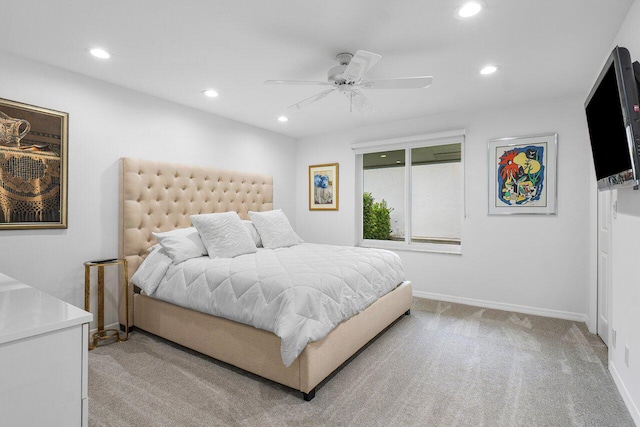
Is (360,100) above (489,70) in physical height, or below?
below

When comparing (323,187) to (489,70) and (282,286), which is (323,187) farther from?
(282,286)

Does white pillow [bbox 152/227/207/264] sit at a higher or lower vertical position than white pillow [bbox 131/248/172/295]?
higher

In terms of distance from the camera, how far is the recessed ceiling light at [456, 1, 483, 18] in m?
1.89

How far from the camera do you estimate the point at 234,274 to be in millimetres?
2479

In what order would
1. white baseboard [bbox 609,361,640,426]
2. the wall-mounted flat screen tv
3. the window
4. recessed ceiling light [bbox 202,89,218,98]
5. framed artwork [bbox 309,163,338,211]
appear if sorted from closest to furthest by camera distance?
the wall-mounted flat screen tv, white baseboard [bbox 609,361,640,426], recessed ceiling light [bbox 202,89,218,98], the window, framed artwork [bbox 309,163,338,211]

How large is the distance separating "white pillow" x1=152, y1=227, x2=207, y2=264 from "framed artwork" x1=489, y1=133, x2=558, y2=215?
3.34 meters

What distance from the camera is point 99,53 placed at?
2.52 m

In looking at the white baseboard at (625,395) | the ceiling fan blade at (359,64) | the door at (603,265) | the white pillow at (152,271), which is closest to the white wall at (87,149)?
the white pillow at (152,271)

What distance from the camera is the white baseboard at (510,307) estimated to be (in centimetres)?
348

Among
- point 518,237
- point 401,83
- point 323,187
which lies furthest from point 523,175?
point 323,187

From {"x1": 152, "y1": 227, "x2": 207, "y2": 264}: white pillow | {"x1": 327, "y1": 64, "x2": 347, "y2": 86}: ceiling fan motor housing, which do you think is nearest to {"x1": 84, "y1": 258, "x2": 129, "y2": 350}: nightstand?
{"x1": 152, "y1": 227, "x2": 207, "y2": 264}: white pillow

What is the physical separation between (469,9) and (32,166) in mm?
3393

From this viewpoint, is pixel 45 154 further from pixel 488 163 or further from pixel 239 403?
pixel 488 163

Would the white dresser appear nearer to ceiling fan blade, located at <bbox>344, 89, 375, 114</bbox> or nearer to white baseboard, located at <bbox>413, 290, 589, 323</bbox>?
ceiling fan blade, located at <bbox>344, 89, 375, 114</bbox>
